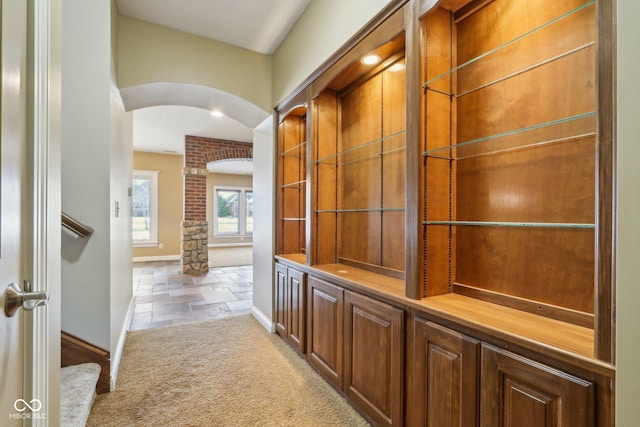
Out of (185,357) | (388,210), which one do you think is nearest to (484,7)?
(388,210)

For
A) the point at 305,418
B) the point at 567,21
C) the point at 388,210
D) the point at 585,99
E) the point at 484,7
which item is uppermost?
the point at 484,7

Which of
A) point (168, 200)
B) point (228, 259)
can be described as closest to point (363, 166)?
point (228, 259)

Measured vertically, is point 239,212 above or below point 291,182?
below

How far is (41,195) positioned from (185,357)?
2093 millimetres

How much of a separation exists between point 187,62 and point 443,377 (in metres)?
3.11

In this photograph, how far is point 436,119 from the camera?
148 cm

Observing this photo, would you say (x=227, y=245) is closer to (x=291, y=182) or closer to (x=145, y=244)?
(x=145, y=244)

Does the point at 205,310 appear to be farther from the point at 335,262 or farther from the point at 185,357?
the point at 335,262

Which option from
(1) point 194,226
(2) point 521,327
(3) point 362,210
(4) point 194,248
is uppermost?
(3) point 362,210

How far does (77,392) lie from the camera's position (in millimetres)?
1760

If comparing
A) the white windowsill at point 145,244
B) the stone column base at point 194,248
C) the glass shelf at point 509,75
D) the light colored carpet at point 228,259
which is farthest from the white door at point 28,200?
the white windowsill at point 145,244

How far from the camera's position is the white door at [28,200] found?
69cm

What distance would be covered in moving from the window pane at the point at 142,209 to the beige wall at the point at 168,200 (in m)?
0.26

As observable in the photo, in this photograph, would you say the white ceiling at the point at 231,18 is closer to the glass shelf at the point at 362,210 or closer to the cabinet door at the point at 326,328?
the glass shelf at the point at 362,210
